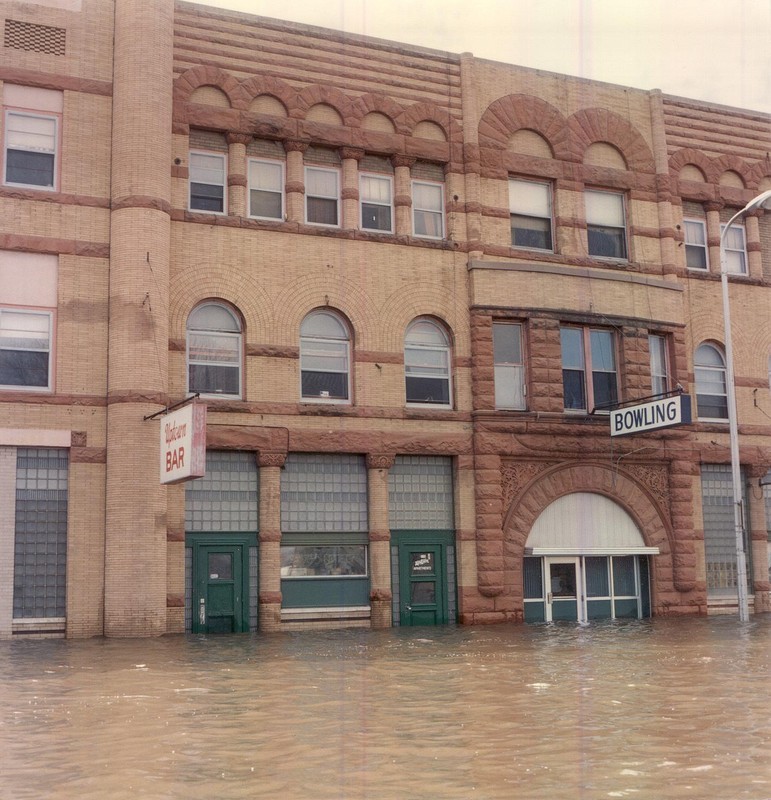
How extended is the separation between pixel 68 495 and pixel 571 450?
11782 mm

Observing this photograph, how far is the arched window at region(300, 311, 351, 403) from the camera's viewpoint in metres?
26.1

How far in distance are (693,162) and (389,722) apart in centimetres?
2294

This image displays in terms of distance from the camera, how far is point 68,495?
2330 centimetres

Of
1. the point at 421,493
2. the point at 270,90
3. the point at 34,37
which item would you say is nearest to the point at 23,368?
the point at 34,37

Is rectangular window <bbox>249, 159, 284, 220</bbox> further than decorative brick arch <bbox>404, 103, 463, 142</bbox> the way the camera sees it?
No

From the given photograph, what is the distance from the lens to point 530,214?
2900cm

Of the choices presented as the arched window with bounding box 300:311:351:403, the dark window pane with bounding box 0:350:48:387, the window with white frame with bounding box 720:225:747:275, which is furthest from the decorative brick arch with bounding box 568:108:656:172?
the dark window pane with bounding box 0:350:48:387

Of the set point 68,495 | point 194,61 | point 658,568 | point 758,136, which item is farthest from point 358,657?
point 758,136

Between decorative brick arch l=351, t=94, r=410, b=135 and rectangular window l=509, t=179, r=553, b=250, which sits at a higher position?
decorative brick arch l=351, t=94, r=410, b=135

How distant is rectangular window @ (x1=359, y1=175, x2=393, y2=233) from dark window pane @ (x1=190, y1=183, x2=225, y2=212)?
3465 mm

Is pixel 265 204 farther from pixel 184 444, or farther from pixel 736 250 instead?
pixel 736 250

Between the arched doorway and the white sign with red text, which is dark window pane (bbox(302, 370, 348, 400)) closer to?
the white sign with red text

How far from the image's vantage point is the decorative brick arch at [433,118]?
27734 millimetres

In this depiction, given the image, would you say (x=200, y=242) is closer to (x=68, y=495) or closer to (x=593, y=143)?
(x=68, y=495)
